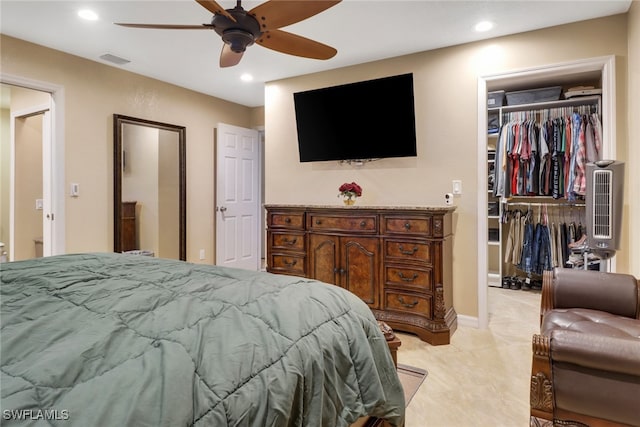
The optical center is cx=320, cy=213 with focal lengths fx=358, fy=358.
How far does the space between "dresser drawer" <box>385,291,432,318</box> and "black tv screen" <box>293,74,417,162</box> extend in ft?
4.13

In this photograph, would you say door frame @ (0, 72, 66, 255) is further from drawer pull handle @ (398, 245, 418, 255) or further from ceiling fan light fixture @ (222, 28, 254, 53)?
drawer pull handle @ (398, 245, 418, 255)

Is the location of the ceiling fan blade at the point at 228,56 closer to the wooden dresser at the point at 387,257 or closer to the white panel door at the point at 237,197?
the wooden dresser at the point at 387,257

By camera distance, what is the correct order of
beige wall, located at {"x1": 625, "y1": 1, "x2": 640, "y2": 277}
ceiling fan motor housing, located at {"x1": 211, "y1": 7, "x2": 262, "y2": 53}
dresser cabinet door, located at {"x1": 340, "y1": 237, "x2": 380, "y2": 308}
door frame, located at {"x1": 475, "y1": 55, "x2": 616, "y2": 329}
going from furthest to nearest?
dresser cabinet door, located at {"x1": 340, "y1": 237, "x2": 380, "y2": 308}
door frame, located at {"x1": 475, "y1": 55, "x2": 616, "y2": 329}
beige wall, located at {"x1": 625, "y1": 1, "x2": 640, "y2": 277}
ceiling fan motor housing, located at {"x1": 211, "y1": 7, "x2": 262, "y2": 53}

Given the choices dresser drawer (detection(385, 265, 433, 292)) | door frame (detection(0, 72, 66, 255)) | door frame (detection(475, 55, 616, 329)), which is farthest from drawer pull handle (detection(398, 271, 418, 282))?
door frame (detection(0, 72, 66, 255))

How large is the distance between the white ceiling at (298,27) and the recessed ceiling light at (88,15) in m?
0.03

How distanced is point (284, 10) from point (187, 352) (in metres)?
1.62

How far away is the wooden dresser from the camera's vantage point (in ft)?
9.18

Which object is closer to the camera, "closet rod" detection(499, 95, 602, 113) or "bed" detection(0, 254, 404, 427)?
"bed" detection(0, 254, 404, 427)

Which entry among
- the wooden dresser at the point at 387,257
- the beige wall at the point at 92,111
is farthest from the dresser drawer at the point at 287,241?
the beige wall at the point at 92,111

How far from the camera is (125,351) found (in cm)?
74

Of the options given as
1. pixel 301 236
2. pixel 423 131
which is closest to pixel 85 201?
pixel 301 236

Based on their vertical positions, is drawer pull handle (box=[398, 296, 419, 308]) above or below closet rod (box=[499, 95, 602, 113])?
below

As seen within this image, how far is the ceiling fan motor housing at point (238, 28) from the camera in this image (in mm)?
1770

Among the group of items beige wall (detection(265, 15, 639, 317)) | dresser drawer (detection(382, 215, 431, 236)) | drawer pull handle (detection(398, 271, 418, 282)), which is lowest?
drawer pull handle (detection(398, 271, 418, 282))
